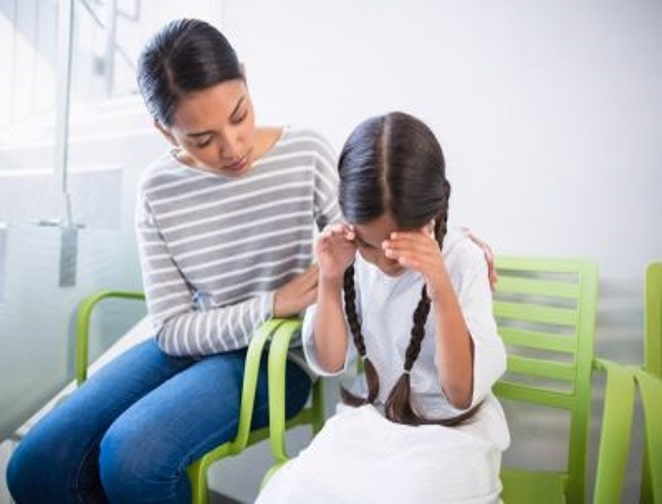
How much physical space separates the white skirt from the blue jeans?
8.8 inches

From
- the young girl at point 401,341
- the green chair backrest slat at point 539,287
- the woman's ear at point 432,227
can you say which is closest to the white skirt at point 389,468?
the young girl at point 401,341

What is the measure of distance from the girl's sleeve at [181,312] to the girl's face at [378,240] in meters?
0.28

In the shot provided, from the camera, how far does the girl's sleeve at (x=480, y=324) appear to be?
865 mm

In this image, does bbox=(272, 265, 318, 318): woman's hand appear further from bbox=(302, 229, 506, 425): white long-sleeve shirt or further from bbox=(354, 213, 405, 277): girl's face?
bbox=(354, 213, 405, 277): girl's face

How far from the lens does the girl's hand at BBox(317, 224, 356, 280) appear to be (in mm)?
967

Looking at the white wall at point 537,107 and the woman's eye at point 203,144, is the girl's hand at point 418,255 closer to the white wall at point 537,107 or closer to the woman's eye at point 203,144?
the woman's eye at point 203,144

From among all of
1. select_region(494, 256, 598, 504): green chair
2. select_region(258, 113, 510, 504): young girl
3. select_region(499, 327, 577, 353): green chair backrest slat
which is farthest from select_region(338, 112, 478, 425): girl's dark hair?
select_region(499, 327, 577, 353): green chair backrest slat

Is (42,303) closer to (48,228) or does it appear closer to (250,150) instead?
(48,228)

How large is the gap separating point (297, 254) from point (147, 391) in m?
0.46

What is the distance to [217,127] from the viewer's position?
103 cm

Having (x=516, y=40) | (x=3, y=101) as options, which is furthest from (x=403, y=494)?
(x=3, y=101)

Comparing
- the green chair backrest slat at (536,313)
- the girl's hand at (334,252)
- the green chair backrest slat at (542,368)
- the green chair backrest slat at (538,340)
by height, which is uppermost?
the girl's hand at (334,252)

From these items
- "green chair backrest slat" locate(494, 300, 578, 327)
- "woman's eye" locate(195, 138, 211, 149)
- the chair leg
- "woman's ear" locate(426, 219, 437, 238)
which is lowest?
the chair leg

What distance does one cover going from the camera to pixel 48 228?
1493 millimetres
